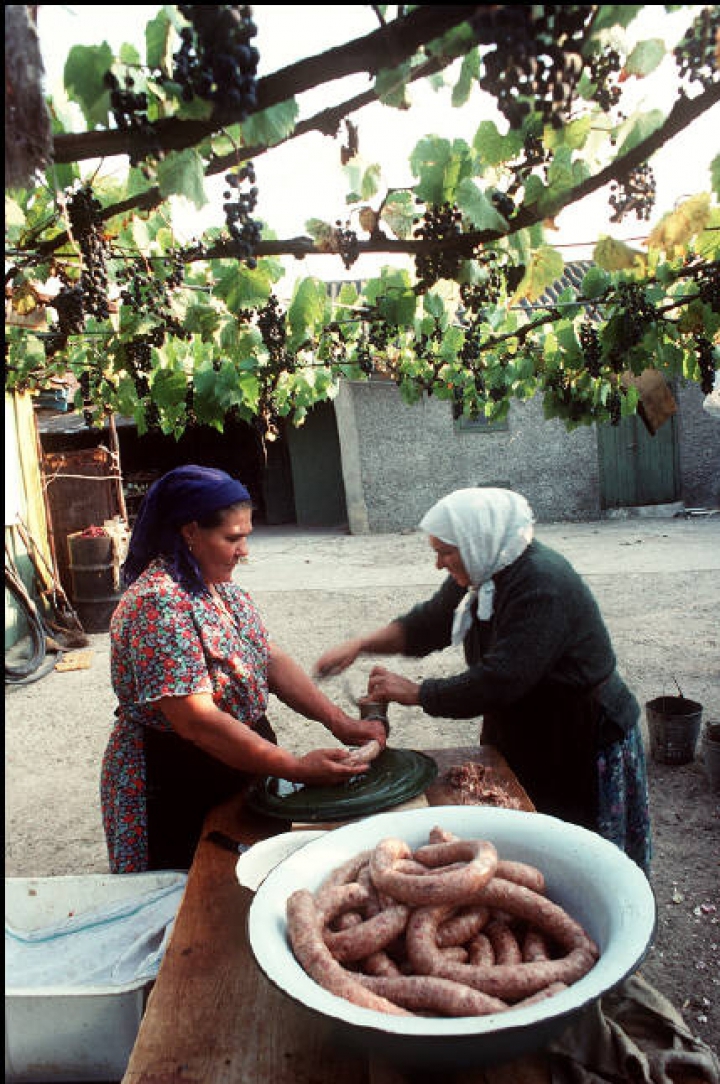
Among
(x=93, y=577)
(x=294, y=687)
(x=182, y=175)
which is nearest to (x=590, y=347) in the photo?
(x=294, y=687)

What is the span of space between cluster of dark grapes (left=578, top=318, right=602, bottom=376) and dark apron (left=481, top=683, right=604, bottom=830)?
2.61 metres

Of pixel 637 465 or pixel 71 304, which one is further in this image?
pixel 637 465

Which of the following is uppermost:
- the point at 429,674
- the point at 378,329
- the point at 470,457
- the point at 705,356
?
the point at 378,329

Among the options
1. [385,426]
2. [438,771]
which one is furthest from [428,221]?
[385,426]

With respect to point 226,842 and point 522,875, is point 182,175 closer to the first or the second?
point 522,875

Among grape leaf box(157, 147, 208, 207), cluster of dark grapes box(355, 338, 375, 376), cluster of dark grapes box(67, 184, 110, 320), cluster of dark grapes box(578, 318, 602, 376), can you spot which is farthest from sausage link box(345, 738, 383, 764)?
cluster of dark grapes box(355, 338, 375, 376)

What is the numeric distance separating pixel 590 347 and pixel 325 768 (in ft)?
11.0

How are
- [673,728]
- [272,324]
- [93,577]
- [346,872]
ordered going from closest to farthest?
[346,872] → [272,324] → [673,728] → [93,577]

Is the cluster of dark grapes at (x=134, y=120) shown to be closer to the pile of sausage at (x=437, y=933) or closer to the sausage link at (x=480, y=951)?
the pile of sausage at (x=437, y=933)

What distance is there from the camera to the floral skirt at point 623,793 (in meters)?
2.70

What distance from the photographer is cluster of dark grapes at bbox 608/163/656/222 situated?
78.5 inches

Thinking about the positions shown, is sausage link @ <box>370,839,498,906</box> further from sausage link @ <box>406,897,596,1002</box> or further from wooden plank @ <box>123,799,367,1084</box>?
wooden plank @ <box>123,799,367,1084</box>

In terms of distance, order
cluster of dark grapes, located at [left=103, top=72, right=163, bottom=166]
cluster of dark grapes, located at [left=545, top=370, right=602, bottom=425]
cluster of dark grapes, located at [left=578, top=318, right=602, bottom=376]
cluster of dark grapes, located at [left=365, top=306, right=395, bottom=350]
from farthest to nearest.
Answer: cluster of dark grapes, located at [left=545, top=370, right=602, bottom=425]
cluster of dark grapes, located at [left=578, top=318, right=602, bottom=376]
cluster of dark grapes, located at [left=365, top=306, right=395, bottom=350]
cluster of dark grapes, located at [left=103, top=72, right=163, bottom=166]

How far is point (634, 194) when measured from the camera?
2020mm
